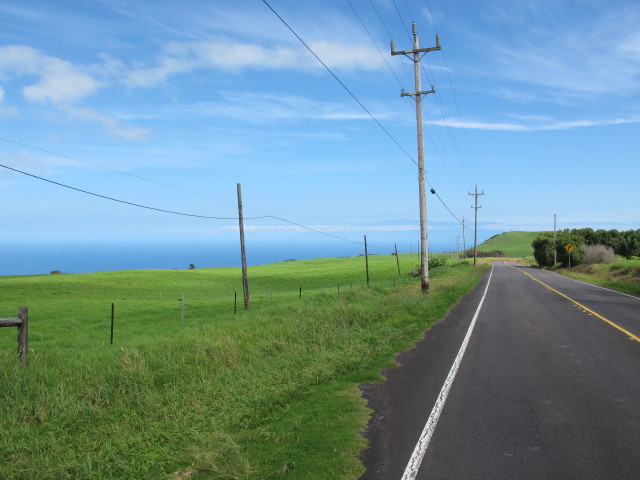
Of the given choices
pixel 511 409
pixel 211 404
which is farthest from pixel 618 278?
pixel 211 404

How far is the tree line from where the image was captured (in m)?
71.4

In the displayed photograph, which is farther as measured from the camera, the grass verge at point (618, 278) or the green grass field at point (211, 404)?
the grass verge at point (618, 278)

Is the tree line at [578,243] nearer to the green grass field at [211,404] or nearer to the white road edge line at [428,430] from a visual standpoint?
the green grass field at [211,404]

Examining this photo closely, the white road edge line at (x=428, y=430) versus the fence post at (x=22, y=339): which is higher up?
the fence post at (x=22, y=339)

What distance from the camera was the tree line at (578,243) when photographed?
71369 millimetres

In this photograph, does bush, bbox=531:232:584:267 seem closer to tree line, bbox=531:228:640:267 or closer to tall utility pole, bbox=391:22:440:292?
tree line, bbox=531:228:640:267

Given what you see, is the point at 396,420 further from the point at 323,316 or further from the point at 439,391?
the point at 323,316

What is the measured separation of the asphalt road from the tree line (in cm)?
6569

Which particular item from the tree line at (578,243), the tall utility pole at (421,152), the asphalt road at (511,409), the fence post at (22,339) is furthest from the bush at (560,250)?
the fence post at (22,339)

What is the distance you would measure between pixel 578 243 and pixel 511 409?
7772 cm

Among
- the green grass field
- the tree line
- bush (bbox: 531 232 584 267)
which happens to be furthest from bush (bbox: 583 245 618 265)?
the green grass field

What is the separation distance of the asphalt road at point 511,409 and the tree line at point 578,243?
6569 centimetres

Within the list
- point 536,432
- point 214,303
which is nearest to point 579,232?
point 214,303

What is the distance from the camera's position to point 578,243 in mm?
73375
